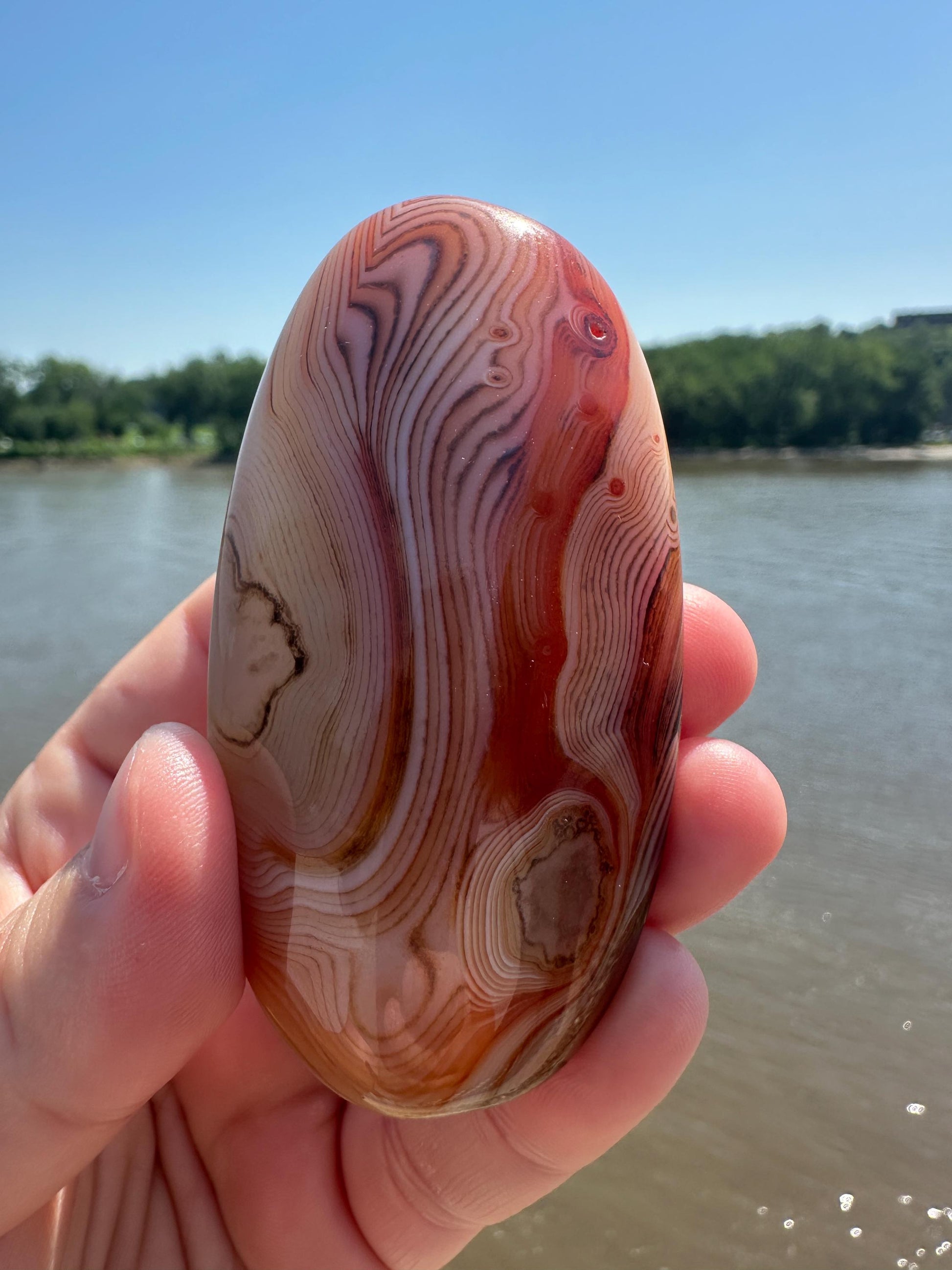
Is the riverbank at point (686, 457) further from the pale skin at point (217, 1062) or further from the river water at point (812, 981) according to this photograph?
the pale skin at point (217, 1062)

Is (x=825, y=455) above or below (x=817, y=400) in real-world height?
below

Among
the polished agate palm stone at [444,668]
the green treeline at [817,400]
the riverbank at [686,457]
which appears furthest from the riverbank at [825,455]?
the polished agate palm stone at [444,668]

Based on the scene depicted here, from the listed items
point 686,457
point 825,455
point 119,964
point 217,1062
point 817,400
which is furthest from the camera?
point 817,400

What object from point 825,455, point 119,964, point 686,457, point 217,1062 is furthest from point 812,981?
point 825,455

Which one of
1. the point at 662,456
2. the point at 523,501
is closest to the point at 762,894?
the point at 662,456

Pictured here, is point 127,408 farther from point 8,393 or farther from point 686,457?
point 686,457

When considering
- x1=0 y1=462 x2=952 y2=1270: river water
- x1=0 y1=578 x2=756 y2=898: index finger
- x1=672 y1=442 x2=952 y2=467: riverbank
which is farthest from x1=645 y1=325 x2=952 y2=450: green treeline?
x1=0 y1=578 x2=756 y2=898: index finger

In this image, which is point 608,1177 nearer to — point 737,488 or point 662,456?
point 662,456
